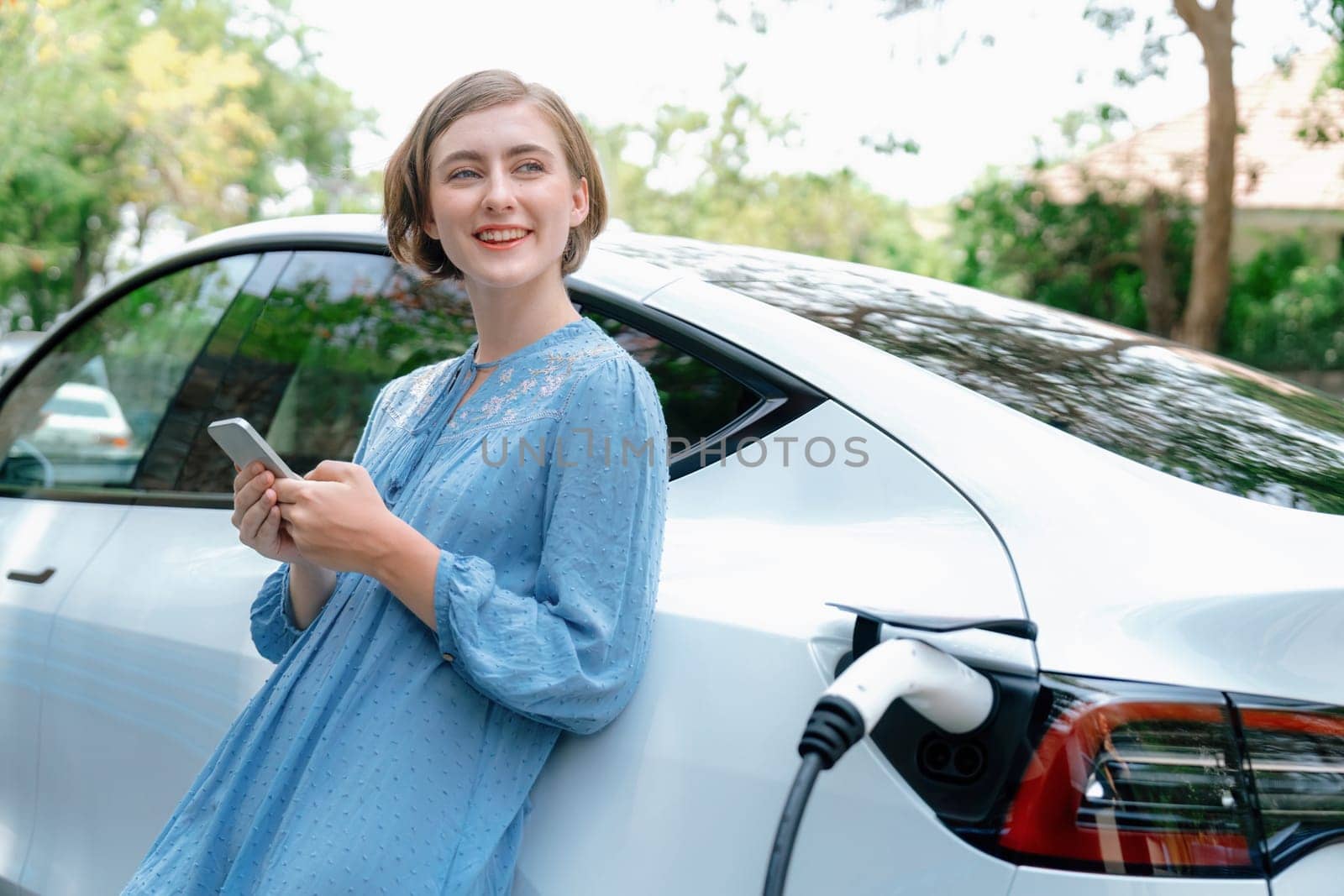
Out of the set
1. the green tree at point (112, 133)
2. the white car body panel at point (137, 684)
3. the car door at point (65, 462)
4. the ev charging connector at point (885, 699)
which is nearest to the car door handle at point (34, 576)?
the car door at point (65, 462)

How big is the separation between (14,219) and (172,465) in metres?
24.6

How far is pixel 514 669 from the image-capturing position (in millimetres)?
1355

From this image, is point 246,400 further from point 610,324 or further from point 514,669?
point 514,669

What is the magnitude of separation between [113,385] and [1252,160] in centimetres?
1986

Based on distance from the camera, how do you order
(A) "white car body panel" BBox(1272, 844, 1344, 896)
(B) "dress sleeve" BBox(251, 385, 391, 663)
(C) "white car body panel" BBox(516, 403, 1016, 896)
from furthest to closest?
(B) "dress sleeve" BBox(251, 385, 391, 663)
(C) "white car body panel" BBox(516, 403, 1016, 896)
(A) "white car body panel" BBox(1272, 844, 1344, 896)

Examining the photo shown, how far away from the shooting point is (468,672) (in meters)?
1.39

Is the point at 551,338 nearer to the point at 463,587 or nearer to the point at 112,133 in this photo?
the point at 463,587

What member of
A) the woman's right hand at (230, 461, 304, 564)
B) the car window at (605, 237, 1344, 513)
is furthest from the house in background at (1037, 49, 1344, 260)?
the woman's right hand at (230, 461, 304, 564)

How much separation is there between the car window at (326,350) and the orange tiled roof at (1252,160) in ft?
48.5

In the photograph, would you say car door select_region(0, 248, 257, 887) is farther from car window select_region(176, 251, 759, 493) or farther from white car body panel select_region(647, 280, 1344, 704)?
white car body panel select_region(647, 280, 1344, 704)

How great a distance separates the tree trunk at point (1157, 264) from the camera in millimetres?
17609

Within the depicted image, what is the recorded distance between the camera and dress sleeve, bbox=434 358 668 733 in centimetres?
136

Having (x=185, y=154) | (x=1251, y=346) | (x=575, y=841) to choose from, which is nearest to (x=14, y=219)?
(x=185, y=154)

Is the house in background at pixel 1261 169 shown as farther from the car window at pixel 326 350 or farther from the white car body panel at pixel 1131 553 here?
the white car body panel at pixel 1131 553
